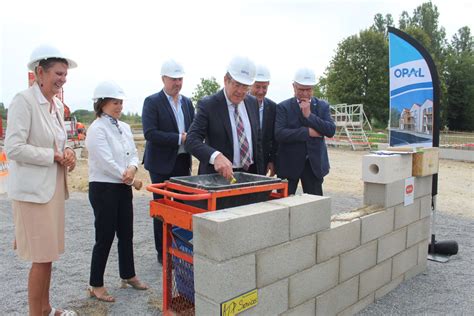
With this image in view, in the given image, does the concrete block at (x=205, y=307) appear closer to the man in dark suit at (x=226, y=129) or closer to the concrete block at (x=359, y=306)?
the man in dark suit at (x=226, y=129)

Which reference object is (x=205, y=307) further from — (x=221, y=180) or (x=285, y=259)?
(x=221, y=180)

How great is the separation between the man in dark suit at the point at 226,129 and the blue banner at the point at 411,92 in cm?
220

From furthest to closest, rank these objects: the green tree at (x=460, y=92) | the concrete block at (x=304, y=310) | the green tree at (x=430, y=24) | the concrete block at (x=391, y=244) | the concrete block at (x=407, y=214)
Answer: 1. the green tree at (x=430, y=24)
2. the green tree at (x=460, y=92)
3. the concrete block at (x=407, y=214)
4. the concrete block at (x=391, y=244)
5. the concrete block at (x=304, y=310)

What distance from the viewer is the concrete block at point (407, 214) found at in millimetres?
3742

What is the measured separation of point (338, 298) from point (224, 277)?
128 centimetres

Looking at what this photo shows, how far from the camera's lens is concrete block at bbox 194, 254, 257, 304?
→ 7.29ft

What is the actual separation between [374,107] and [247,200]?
37.9 metres

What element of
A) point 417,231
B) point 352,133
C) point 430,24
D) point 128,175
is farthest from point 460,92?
point 128,175

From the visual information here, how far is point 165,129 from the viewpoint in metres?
4.16

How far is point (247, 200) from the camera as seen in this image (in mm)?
2715

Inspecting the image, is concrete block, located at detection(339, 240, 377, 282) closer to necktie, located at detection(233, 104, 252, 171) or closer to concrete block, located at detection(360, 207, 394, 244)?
concrete block, located at detection(360, 207, 394, 244)

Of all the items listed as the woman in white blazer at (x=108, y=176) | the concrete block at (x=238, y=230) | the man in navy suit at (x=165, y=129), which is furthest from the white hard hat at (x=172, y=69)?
the concrete block at (x=238, y=230)

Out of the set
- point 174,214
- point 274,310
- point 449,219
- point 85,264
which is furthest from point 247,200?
point 449,219

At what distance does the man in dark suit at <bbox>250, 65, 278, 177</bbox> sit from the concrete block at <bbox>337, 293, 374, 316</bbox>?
1.47 metres
